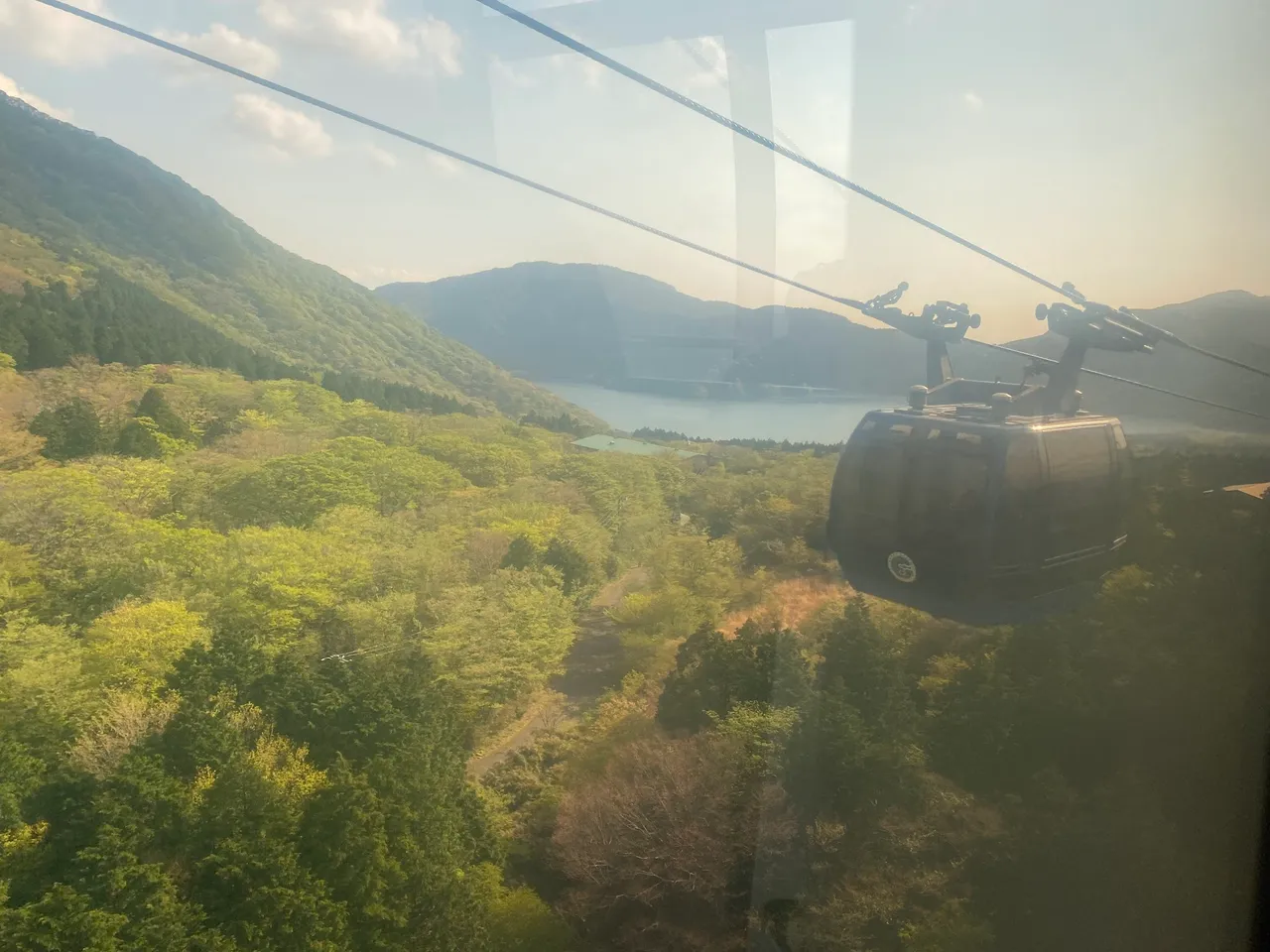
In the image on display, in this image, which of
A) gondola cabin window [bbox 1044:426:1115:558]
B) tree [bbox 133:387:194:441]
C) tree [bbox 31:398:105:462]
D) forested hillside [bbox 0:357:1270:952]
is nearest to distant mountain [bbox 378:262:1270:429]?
gondola cabin window [bbox 1044:426:1115:558]

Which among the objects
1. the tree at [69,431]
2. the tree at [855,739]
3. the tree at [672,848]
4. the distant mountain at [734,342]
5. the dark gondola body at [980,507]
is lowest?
the tree at [672,848]

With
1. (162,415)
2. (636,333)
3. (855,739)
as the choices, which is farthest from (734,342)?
(162,415)

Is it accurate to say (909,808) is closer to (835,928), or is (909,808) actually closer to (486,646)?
(835,928)

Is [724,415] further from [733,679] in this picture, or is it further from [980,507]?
[980,507]

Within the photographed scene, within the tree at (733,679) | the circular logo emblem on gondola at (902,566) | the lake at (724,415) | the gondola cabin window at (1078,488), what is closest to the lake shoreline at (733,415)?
the lake at (724,415)

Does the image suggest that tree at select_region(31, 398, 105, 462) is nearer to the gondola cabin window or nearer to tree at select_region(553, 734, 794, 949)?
tree at select_region(553, 734, 794, 949)

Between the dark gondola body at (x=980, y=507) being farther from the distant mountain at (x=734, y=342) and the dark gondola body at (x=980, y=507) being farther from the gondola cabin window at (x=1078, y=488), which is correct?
the distant mountain at (x=734, y=342)
